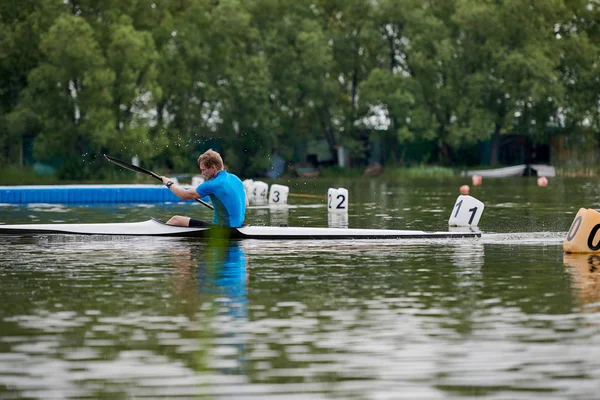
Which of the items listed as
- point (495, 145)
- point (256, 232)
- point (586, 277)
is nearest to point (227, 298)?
point (586, 277)

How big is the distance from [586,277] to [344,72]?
74.5m

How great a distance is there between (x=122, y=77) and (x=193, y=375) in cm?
6452

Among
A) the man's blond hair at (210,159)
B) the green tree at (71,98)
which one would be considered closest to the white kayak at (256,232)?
the man's blond hair at (210,159)

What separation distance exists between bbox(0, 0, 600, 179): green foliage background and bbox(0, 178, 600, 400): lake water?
57.5m

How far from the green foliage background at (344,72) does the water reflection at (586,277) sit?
191 feet

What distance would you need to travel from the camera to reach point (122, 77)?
74.0 m

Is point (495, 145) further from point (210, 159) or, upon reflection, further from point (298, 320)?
point (298, 320)

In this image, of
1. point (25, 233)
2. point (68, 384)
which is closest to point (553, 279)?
point (68, 384)

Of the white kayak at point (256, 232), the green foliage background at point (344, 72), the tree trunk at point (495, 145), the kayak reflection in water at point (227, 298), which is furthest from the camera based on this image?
the tree trunk at point (495, 145)

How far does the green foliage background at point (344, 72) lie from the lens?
82.2m

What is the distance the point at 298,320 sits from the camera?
1357cm

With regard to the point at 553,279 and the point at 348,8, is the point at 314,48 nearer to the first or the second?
the point at 348,8

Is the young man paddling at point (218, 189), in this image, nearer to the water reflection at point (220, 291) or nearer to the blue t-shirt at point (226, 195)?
the blue t-shirt at point (226, 195)

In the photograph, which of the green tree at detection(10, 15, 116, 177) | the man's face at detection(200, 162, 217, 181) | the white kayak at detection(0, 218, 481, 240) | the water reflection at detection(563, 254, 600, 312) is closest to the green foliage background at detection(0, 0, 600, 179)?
the green tree at detection(10, 15, 116, 177)
